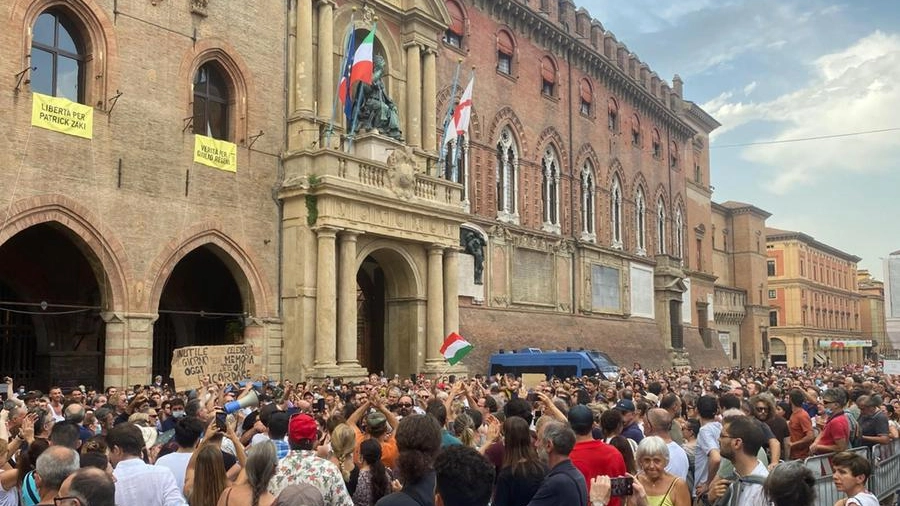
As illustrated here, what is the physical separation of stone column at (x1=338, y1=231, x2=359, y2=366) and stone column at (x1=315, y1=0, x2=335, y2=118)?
3.60 meters

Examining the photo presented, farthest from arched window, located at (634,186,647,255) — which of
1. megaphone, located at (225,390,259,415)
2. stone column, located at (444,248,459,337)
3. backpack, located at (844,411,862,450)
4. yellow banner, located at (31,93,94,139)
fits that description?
megaphone, located at (225,390,259,415)

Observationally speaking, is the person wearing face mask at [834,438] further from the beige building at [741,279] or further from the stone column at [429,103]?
the beige building at [741,279]

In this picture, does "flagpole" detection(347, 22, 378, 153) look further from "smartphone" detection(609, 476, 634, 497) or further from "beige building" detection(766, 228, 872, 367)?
"beige building" detection(766, 228, 872, 367)

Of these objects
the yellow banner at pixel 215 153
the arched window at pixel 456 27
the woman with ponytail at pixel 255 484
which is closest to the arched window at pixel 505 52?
the arched window at pixel 456 27

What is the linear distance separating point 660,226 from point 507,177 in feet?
52.2

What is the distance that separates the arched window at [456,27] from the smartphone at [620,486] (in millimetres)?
26685

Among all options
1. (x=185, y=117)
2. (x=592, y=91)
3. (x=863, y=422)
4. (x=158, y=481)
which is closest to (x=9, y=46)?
(x=185, y=117)

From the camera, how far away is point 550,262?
1355 inches

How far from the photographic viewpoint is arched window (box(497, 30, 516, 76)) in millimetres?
32844

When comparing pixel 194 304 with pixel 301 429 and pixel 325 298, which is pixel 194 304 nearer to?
pixel 325 298

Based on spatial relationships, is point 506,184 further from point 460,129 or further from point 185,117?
point 185,117

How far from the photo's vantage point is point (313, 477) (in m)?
→ 5.19

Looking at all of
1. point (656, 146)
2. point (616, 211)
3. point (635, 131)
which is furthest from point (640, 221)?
point (656, 146)

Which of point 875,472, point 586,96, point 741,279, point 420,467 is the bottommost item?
point 875,472
